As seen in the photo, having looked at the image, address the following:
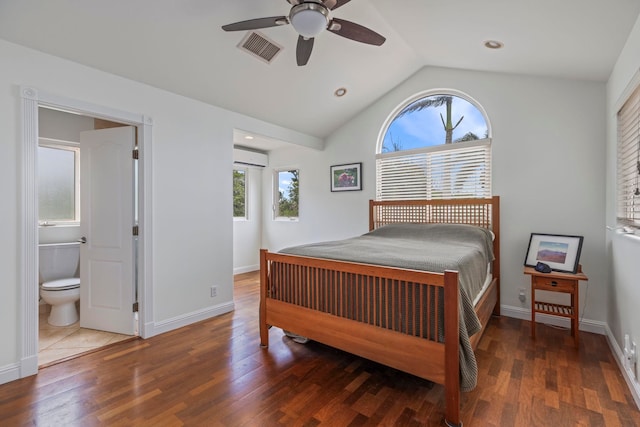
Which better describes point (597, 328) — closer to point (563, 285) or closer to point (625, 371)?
point (563, 285)

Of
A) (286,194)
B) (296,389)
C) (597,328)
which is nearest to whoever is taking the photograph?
(296,389)

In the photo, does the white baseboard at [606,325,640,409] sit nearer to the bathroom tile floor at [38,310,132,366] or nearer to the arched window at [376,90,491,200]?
the arched window at [376,90,491,200]

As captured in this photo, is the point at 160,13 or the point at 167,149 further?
the point at 167,149

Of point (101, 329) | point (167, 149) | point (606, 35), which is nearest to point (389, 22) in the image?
point (606, 35)

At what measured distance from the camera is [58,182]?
3838 millimetres

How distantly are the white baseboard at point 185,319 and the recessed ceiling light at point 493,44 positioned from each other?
368 cm

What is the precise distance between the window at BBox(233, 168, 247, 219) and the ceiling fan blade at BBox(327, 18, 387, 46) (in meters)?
3.88

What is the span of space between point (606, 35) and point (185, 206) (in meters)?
3.64

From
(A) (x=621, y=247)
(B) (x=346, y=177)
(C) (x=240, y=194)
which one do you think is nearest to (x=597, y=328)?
(A) (x=621, y=247)

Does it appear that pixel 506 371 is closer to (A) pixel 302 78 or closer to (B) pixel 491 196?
(B) pixel 491 196

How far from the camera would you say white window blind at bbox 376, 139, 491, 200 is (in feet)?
11.7

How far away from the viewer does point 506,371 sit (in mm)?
2207

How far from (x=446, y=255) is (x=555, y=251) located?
144cm

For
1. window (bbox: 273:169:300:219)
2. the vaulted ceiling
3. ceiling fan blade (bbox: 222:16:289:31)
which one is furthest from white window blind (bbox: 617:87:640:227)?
window (bbox: 273:169:300:219)
